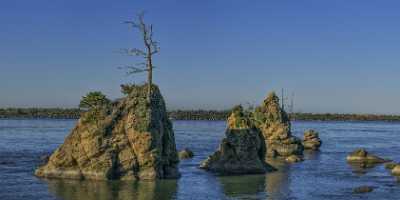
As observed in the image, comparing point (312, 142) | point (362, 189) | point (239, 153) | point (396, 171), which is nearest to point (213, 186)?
point (239, 153)

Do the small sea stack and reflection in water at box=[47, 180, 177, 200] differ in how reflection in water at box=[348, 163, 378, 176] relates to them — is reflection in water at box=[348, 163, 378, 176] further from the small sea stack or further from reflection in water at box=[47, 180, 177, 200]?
reflection in water at box=[47, 180, 177, 200]

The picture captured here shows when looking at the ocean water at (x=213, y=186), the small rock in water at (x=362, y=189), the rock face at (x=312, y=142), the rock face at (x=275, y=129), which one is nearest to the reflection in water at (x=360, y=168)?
the ocean water at (x=213, y=186)

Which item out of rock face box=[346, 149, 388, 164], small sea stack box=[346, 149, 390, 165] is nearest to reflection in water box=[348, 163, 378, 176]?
small sea stack box=[346, 149, 390, 165]

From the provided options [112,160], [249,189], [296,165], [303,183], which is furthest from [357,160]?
[112,160]

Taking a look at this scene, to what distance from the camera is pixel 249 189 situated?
190ft

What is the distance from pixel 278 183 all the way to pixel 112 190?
56.8ft

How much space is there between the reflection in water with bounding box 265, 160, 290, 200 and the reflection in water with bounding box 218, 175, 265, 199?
2.35ft

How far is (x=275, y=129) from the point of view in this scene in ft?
343

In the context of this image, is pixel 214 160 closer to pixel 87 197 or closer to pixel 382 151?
pixel 87 197

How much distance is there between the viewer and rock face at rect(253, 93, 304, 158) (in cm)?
10271

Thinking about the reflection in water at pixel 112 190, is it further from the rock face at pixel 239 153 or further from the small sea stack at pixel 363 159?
the small sea stack at pixel 363 159

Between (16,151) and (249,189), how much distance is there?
5106 centimetres

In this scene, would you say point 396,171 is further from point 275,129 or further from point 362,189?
point 275,129

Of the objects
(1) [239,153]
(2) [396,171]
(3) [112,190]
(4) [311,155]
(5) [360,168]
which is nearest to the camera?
(3) [112,190]
